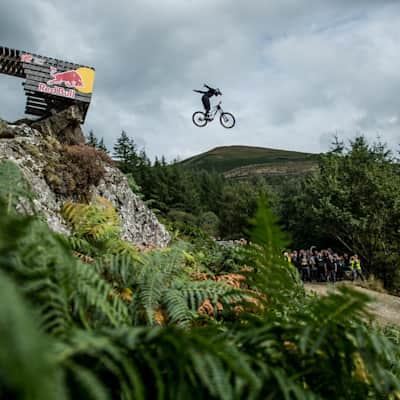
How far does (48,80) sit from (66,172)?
4.79m

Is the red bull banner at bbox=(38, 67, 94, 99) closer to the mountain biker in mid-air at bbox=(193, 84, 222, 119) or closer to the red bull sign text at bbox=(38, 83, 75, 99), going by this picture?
the red bull sign text at bbox=(38, 83, 75, 99)

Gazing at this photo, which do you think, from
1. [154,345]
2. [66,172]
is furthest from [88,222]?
[66,172]

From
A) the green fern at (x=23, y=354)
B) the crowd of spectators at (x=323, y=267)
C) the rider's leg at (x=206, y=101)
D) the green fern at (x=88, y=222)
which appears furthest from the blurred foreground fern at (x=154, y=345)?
the crowd of spectators at (x=323, y=267)

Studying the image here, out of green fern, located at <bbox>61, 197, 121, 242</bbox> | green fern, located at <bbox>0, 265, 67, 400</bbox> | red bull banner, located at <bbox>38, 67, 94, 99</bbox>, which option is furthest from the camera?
red bull banner, located at <bbox>38, 67, 94, 99</bbox>

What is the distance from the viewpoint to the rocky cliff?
885cm

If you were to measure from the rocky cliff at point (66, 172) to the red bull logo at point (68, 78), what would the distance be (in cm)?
94

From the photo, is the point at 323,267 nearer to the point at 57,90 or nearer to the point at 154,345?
the point at 57,90

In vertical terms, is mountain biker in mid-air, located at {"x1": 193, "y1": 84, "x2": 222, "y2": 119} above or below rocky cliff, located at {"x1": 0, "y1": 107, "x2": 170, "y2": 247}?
above

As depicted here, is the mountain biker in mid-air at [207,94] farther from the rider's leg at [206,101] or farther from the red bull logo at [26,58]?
the red bull logo at [26,58]

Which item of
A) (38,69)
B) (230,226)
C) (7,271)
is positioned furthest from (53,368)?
(230,226)

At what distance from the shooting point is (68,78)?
1319 centimetres

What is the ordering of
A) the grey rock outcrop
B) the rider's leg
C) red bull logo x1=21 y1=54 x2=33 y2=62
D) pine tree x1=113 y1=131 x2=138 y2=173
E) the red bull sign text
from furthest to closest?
pine tree x1=113 y1=131 x2=138 y2=173 → the rider's leg → the red bull sign text → red bull logo x1=21 y1=54 x2=33 y2=62 → the grey rock outcrop

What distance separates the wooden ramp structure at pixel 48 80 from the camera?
1259cm

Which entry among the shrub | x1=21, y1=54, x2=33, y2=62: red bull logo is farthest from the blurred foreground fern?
x1=21, y1=54, x2=33, y2=62: red bull logo
